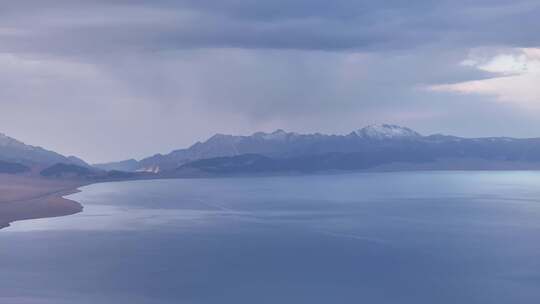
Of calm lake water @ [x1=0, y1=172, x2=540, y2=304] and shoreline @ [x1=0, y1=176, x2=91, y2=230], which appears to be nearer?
calm lake water @ [x1=0, y1=172, x2=540, y2=304]

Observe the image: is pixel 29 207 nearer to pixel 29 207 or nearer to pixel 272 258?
pixel 29 207

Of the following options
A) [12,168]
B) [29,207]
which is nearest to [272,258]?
[29,207]

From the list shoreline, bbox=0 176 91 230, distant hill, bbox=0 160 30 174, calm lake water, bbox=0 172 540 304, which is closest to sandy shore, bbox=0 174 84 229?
shoreline, bbox=0 176 91 230

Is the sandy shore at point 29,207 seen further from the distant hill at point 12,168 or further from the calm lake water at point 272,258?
the distant hill at point 12,168

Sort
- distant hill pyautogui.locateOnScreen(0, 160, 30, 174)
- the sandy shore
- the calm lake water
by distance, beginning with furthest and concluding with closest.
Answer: distant hill pyautogui.locateOnScreen(0, 160, 30, 174)
the sandy shore
the calm lake water

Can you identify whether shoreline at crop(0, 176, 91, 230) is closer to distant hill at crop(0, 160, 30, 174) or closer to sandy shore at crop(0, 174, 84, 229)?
sandy shore at crop(0, 174, 84, 229)

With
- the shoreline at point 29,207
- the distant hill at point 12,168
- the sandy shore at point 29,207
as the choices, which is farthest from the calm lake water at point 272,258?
the distant hill at point 12,168

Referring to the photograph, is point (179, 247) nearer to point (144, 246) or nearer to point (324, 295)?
point (144, 246)

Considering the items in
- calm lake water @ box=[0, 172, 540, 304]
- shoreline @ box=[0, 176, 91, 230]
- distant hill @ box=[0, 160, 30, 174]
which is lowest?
calm lake water @ box=[0, 172, 540, 304]

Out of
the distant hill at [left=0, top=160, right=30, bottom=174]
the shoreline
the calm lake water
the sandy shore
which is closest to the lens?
the calm lake water
